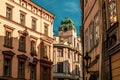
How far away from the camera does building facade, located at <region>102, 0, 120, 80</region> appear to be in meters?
12.4

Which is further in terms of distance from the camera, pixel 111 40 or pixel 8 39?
pixel 8 39

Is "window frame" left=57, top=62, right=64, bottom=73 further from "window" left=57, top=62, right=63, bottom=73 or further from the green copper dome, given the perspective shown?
the green copper dome

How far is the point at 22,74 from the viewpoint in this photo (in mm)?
39156

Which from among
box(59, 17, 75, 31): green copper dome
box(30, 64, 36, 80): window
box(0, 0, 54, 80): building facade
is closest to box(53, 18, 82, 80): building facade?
box(59, 17, 75, 31): green copper dome

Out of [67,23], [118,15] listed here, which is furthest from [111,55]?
[67,23]

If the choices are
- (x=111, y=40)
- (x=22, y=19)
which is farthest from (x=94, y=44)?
(x=22, y=19)

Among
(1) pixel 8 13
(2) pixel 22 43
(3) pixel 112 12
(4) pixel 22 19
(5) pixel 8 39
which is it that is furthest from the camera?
(4) pixel 22 19

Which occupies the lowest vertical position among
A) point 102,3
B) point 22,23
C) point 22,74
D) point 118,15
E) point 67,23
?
point 22,74

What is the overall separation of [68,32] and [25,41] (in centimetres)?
5065

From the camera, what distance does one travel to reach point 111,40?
45.0 ft

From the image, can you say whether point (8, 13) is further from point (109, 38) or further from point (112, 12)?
point (112, 12)

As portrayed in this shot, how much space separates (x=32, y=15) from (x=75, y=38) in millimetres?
46384

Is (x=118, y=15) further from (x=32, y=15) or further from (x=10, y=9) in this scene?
(x=32, y=15)

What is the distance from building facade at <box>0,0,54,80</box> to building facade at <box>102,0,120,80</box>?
21.7 m
